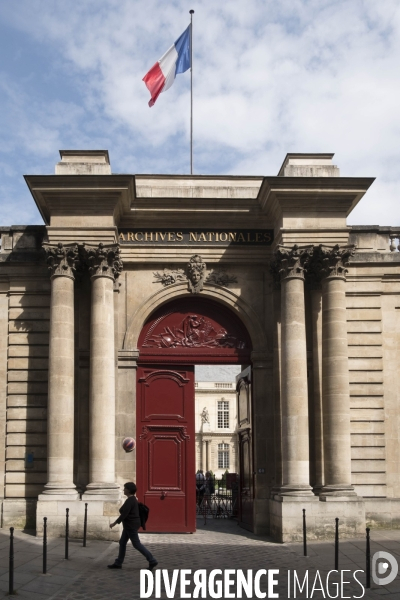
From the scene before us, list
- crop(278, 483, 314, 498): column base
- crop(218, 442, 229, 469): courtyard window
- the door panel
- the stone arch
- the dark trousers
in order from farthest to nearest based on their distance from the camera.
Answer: crop(218, 442, 229, 469): courtyard window → the door panel → the stone arch → crop(278, 483, 314, 498): column base → the dark trousers

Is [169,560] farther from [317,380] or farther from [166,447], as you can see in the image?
[317,380]

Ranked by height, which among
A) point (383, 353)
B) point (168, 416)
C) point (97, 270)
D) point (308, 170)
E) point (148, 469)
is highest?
point (308, 170)

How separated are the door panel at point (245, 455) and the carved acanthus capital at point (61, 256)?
17.4ft

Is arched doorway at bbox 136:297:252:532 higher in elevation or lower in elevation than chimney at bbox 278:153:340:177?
lower

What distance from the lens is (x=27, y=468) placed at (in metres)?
19.0

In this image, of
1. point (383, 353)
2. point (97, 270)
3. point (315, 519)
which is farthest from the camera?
point (383, 353)

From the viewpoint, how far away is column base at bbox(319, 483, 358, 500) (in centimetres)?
1778

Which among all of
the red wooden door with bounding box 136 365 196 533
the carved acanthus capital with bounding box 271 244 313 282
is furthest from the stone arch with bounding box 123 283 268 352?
the carved acanthus capital with bounding box 271 244 313 282

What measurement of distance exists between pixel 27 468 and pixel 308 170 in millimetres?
9888

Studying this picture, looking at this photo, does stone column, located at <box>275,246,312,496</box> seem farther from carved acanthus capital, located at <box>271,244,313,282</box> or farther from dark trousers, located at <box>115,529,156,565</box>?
dark trousers, located at <box>115,529,156,565</box>

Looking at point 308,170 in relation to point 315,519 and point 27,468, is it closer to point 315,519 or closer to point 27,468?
point 315,519

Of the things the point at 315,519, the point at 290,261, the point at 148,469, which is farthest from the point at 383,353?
the point at 148,469

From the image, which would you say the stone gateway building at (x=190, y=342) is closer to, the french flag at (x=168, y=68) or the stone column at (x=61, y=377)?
the stone column at (x=61, y=377)

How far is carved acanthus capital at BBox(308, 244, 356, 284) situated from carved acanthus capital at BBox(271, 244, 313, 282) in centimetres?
26
